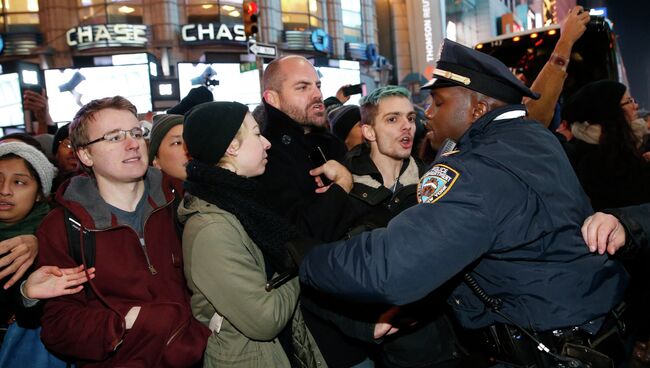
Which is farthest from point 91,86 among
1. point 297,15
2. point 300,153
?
point 300,153

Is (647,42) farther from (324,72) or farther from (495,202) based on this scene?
(495,202)

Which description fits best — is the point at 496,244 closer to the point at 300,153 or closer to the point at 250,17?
the point at 300,153

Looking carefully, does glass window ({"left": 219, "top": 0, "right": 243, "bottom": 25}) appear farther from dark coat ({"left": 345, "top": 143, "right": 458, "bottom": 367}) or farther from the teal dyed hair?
dark coat ({"left": 345, "top": 143, "right": 458, "bottom": 367})

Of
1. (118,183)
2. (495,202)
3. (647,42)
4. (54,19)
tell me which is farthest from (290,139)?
(647,42)

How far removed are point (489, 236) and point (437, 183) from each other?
0.28 m

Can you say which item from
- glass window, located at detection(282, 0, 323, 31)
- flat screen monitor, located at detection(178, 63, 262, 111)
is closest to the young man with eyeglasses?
flat screen monitor, located at detection(178, 63, 262, 111)

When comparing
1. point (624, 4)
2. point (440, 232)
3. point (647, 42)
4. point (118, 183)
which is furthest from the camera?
point (624, 4)

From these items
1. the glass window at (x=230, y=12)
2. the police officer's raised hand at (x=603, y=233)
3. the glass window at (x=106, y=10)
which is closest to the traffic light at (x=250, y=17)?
the police officer's raised hand at (x=603, y=233)

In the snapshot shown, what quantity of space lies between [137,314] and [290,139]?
Result: 148 centimetres

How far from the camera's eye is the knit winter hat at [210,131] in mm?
2557

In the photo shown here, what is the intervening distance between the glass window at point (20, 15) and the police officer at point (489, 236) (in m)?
29.2

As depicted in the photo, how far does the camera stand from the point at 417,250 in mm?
1767

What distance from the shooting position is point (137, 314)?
246 cm

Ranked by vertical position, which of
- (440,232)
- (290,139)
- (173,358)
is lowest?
(173,358)
